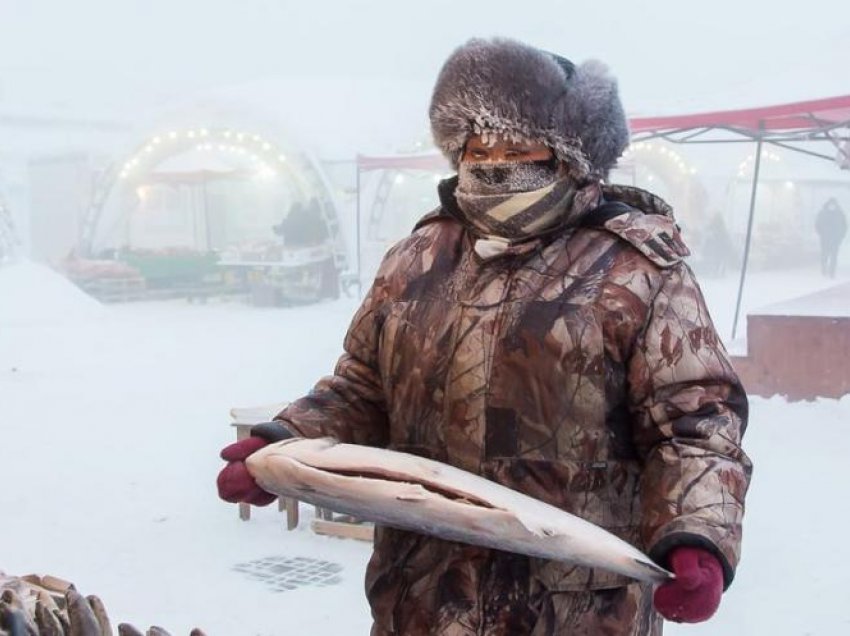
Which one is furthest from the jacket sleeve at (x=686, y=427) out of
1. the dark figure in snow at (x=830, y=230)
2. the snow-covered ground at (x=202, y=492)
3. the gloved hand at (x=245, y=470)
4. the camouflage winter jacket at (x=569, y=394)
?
the dark figure in snow at (x=830, y=230)

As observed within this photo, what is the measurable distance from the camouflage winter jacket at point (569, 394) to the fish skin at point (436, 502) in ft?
0.25

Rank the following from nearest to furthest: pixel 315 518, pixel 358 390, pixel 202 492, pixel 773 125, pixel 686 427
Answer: pixel 686 427
pixel 358 390
pixel 315 518
pixel 202 492
pixel 773 125

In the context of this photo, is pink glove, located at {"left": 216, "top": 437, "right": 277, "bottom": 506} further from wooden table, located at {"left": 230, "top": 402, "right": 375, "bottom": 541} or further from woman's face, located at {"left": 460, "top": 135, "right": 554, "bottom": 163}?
wooden table, located at {"left": 230, "top": 402, "right": 375, "bottom": 541}

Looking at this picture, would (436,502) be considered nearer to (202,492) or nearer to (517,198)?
(517,198)

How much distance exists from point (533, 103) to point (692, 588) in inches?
27.8

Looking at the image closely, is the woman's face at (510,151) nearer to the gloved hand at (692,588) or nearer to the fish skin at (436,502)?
the fish skin at (436,502)

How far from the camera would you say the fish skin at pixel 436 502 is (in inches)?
52.6

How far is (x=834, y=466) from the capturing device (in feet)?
17.4

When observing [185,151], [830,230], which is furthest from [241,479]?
[185,151]

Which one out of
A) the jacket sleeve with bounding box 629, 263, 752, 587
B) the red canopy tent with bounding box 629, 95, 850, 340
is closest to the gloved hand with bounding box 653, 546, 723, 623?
the jacket sleeve with bounding box 629, 263, 752, 587

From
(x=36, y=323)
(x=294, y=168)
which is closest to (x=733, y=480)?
(x=36, y=323)

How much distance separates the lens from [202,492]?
525 cm

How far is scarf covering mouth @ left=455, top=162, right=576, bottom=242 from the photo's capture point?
1550 mm

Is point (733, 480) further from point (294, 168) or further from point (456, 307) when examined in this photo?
point (294, 168)
